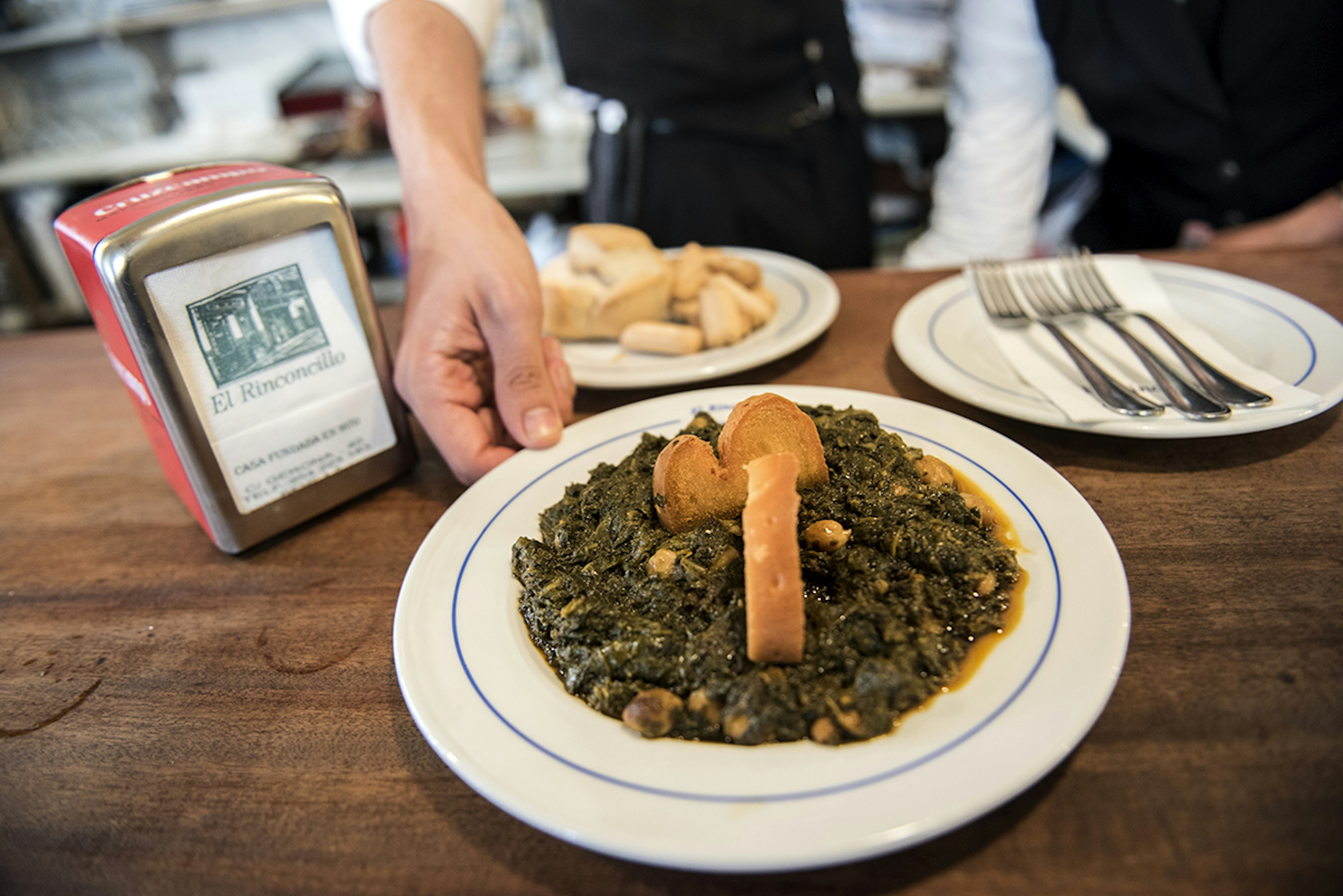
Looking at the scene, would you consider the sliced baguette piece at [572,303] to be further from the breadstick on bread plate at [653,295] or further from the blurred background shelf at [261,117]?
A: the blurred background shelf at [261,117]

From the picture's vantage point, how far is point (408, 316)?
1190 mm

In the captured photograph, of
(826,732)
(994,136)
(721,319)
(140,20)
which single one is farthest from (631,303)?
(140,20)

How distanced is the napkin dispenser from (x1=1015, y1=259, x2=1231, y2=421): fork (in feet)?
3.63

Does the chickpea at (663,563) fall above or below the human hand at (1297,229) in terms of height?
above

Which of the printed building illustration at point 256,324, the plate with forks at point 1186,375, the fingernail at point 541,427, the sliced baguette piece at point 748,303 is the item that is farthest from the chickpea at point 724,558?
the sliced baguette piece at point 748,303

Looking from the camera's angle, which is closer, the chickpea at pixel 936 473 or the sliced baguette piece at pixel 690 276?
the chickpea at pixel 936 473

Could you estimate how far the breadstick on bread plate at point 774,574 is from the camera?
0.67 meters

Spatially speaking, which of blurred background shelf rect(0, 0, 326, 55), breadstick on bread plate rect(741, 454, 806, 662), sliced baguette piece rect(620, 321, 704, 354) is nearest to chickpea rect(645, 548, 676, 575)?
breadstick on bread plate rect(741, 454, 806, 662)

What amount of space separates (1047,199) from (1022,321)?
229 centimetres

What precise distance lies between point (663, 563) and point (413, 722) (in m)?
0.30

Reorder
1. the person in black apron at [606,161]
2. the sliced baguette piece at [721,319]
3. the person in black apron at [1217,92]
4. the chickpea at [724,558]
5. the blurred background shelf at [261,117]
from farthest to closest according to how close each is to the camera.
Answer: the blurred background shelf at [261,117] → the person in black apron at [1217,92] → the sliced baguette piece at [721,319] → the person in black apron at [606,161] → the chickpea at [724,558]

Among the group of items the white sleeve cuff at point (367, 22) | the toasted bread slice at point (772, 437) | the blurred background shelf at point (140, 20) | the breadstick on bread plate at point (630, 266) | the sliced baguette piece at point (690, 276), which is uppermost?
the blurred background shelf at point (140, 20)

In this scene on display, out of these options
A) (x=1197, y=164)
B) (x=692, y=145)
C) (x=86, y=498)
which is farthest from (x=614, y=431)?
(x=1197, y=164)

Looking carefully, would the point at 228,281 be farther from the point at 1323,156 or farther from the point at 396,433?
the point at 1323,156
